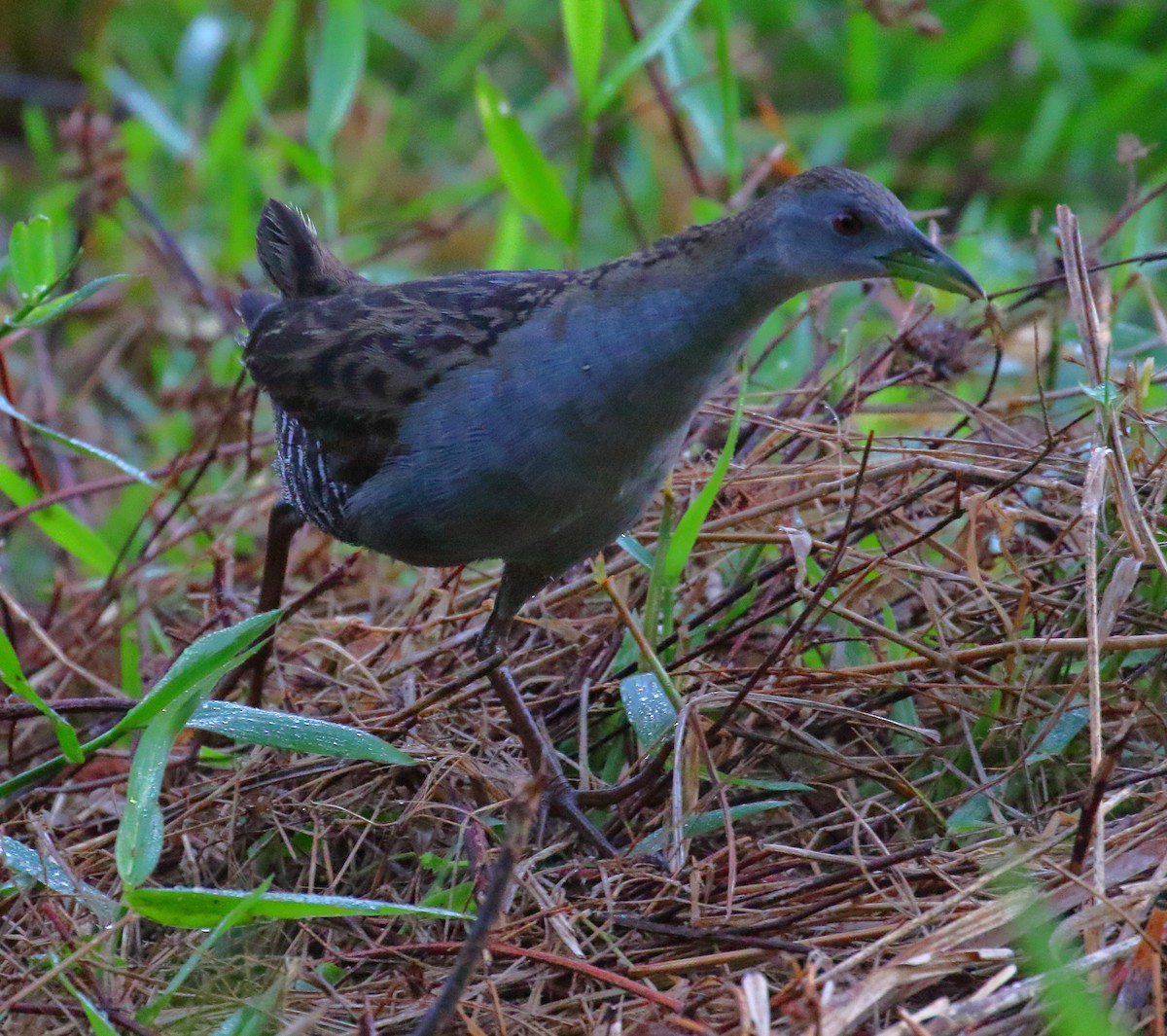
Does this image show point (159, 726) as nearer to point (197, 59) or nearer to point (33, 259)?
point (33, 259)

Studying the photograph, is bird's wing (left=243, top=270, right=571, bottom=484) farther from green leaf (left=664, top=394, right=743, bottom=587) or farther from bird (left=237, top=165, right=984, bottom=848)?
green leaf (left=664, top=394, right=743, bottom=587)

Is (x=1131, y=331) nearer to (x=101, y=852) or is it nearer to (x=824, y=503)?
(x=824, y=503)

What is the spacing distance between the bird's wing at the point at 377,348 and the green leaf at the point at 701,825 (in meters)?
0.82

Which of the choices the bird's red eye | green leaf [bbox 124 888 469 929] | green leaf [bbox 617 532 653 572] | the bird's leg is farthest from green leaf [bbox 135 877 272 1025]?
the bird's red eye

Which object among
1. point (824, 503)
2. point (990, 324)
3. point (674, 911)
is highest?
point (990, 324)

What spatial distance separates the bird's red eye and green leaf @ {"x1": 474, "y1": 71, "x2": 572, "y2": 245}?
1.65m

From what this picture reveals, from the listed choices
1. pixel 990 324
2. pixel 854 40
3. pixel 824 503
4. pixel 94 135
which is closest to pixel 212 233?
pixel 94 135

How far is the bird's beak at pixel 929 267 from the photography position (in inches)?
94.1

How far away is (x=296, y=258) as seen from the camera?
3047 mm

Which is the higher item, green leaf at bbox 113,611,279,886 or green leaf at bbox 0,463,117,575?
green leaf at bbox 113,611,279,886

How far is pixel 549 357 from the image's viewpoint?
2434mm

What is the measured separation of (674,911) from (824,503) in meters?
1.03

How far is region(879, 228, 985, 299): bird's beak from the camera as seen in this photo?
239 centimetres

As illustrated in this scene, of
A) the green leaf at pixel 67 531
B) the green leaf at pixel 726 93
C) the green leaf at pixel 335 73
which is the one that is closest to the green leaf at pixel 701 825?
the green leaf at pixel 67 531
